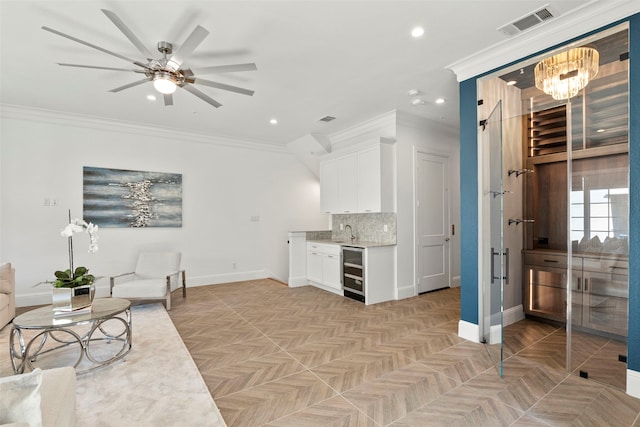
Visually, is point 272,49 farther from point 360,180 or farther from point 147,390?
point 147,390

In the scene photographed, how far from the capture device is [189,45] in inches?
95.5

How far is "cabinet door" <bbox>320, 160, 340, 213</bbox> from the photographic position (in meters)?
5.91

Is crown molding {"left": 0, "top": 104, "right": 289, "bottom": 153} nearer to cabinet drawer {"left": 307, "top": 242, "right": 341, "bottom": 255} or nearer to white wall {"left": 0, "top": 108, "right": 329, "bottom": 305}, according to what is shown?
white wall {"left": 0, "top": 108, "right": 329, "bottom": 305}

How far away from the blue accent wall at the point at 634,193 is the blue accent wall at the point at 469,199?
120 cm

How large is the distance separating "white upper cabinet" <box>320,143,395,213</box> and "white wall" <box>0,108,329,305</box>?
1472mm

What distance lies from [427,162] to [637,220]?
3.34m

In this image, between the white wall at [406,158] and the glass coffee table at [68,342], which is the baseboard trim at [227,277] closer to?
the glass coffee table at [68,342]

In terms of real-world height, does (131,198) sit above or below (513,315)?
above

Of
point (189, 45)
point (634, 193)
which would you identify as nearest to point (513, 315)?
point (634, 193)

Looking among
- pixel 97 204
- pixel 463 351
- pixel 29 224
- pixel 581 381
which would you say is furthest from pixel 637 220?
pixel 29 224

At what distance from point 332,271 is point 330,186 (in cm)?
168

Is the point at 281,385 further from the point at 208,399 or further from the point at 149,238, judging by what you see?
the point at 149,238

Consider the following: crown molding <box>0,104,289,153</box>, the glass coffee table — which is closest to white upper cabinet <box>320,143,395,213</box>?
crown molding <box>0,104,289,153</box>

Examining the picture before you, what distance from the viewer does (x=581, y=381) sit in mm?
2564
